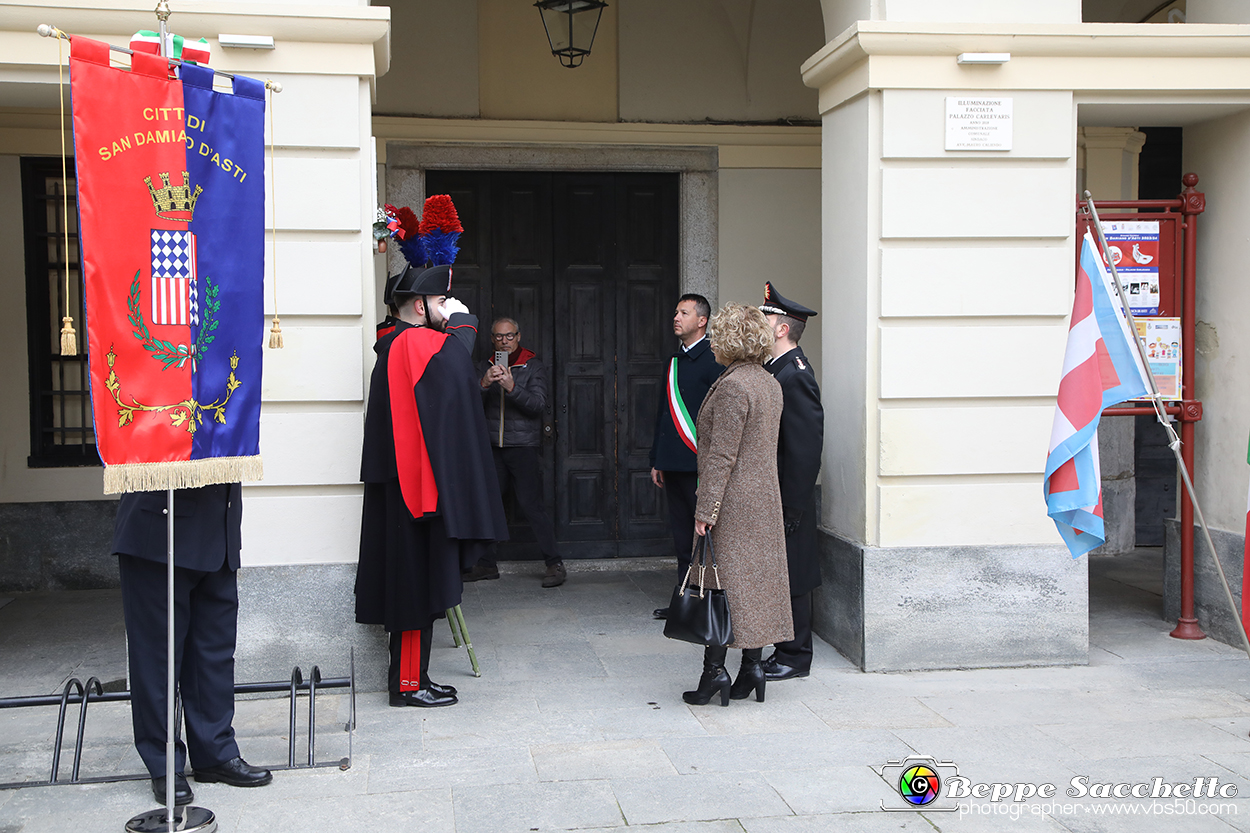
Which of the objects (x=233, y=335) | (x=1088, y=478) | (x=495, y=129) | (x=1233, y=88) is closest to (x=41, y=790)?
(x=233, y=335)

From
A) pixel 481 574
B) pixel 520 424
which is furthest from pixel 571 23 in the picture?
pixel 481 574

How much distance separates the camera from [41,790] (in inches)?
159

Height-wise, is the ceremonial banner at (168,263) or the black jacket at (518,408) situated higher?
the ceremonial banner at (168,263)

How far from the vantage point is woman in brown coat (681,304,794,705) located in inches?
190

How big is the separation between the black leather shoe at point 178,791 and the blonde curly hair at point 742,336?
2.73 meters

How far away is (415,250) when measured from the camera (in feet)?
17.5

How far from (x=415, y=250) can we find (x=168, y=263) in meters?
1.88

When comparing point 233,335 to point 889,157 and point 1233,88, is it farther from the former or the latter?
point 1233,88

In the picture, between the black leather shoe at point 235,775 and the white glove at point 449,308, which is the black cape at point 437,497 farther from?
the black leather shoe at point 235,775

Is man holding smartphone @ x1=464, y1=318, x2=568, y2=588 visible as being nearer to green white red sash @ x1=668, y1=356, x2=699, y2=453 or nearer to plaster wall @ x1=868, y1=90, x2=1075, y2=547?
green white red sash @ x1=668, y1=356, x2=699, y2=453

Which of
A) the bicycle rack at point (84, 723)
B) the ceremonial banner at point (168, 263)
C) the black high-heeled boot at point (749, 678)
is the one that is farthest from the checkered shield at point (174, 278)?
the black high-heeled boot at point (749, 678)

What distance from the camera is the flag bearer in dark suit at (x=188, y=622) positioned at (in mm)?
3840

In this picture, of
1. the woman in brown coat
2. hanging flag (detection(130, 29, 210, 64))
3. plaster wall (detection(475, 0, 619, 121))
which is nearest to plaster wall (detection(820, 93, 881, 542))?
the woman in brown coat

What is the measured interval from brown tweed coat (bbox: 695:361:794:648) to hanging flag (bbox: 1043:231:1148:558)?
1186 mm
